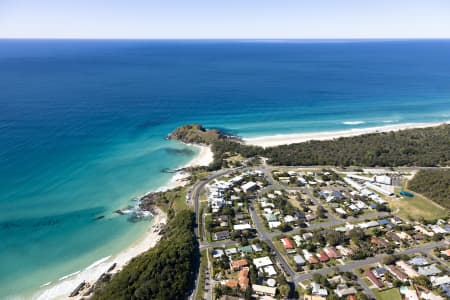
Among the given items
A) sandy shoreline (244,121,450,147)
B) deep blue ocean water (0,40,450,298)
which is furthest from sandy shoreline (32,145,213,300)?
sandy shoreline (244,121,450,147)

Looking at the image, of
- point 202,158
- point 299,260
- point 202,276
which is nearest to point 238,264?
point 202,276

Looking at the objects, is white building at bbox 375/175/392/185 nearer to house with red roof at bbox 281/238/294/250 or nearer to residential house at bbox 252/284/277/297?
house with red roof at bbox 281/238/294/250

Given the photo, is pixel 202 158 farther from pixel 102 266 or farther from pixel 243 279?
pixel 243 279

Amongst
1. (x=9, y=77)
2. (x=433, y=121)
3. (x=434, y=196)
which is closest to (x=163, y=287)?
(x=434, y=196)

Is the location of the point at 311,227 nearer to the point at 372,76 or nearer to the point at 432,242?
the point at 432,242

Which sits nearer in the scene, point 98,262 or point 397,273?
point 397,273

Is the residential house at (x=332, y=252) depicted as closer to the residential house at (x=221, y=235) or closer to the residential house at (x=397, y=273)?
the residential house at (x=397, y=273)
